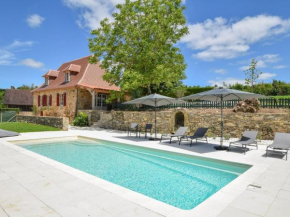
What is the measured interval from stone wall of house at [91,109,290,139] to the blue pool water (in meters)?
5.68

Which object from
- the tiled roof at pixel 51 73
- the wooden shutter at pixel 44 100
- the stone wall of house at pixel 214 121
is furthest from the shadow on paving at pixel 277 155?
the tiled roof at pixel 51 73

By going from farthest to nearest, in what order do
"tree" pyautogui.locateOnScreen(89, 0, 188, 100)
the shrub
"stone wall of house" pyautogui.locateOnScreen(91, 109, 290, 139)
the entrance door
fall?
the entrance door, the shrub, "tree" pyautogui.locateOnScreen(89, 0, 188, 100), "stone wall of house" pyautogui.locateOnScreen(91, 109, 290, 139)

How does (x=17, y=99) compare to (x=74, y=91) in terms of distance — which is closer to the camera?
(x=74, y=91)

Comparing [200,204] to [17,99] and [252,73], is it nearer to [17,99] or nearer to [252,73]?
[252,73]

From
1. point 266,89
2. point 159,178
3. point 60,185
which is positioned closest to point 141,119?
point 159,178

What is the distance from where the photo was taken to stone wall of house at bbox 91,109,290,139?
11031 millimetres

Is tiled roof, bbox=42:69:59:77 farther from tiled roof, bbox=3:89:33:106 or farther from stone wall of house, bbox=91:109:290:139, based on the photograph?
tiled roof, bbox=3:89:33:106

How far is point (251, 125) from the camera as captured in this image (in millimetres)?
11633

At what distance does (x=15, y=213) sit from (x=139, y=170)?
3.86 meters

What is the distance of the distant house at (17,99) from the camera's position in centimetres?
4156

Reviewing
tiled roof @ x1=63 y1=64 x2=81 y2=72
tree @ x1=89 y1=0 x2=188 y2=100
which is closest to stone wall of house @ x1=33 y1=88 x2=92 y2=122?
tiled roof @ x1=63 y1=64 x2=81 y2=72

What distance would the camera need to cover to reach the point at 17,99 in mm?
42719

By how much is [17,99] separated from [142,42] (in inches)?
1501

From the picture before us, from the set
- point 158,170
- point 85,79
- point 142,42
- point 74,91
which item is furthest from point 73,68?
point 158,170
